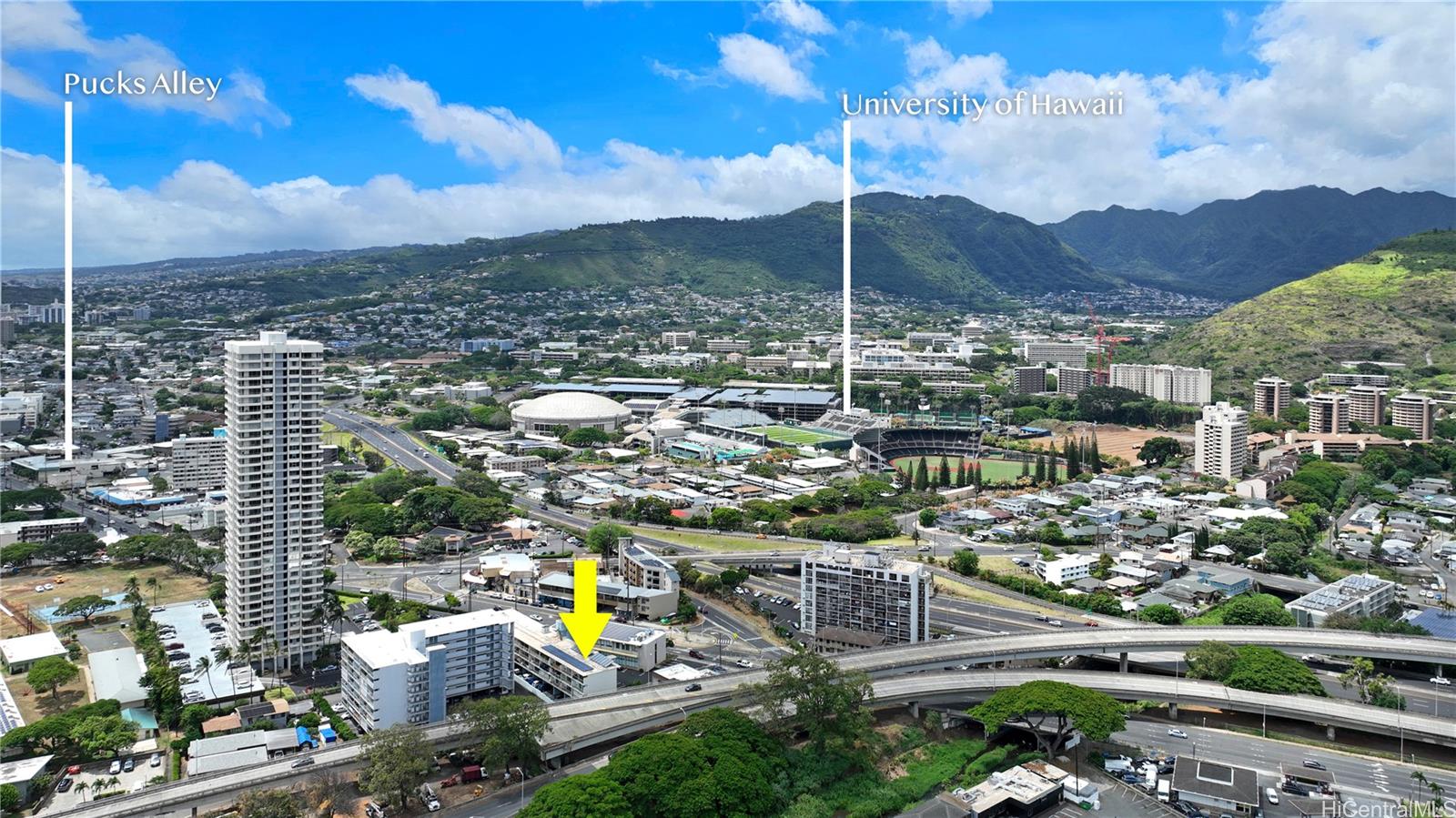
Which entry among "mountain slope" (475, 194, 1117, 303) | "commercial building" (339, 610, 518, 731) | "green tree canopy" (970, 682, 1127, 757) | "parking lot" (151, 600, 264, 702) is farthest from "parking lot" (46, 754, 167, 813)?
"mountain slope" (475, 194, 1117, 303)

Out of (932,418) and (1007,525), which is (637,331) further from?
(1007,525)

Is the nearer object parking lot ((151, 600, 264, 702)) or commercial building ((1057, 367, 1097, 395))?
parking lot ((151, 600, 264, 702))

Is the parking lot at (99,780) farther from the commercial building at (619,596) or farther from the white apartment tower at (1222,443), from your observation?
the white apartment tower at (1222,443)

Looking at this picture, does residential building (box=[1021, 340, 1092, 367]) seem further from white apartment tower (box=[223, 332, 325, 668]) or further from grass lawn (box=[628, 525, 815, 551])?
white apartment tower (box=[223, 332, 325, 668])

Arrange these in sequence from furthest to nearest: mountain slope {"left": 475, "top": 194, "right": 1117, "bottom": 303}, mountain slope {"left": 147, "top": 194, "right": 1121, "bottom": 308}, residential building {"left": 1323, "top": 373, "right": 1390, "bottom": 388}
Answer: mountain slope {"left": 475, "top": 194, "right": 1117, "bottom": 303} < mountain slope {"left": 147, "top": 194, "right": 1121, "bottom": 308} < residential building {"left": 1323, "top": 373, "right": 1390, "bottom": 388}

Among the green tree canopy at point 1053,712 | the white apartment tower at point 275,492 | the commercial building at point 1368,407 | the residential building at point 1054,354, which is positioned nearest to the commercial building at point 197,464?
the white apartment tower at point 275,492

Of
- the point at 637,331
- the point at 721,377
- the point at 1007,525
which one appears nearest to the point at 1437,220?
the point at 637,331

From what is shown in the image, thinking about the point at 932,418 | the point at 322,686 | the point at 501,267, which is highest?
the point at 501,267
